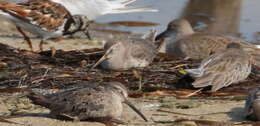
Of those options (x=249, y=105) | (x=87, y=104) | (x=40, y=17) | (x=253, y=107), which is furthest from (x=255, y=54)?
(x=87, y=104)

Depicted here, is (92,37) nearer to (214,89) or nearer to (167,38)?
(167,38)

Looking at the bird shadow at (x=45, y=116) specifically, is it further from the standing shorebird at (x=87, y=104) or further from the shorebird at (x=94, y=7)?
the shorebird at (x=94, y=7)

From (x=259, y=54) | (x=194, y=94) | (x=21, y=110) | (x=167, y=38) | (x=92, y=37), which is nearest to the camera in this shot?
(x=21, y=110)

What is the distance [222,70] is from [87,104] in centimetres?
222

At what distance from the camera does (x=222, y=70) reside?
6.62 metres

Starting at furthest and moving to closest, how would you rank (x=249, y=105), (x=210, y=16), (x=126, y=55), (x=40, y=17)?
(x=210, y=16) < (x=40, y=17) < (x=126, y=55) < (x=249, y=105)

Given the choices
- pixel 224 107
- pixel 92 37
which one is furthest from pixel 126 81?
pixel 92 37

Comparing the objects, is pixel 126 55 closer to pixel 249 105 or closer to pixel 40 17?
pixel 40 17

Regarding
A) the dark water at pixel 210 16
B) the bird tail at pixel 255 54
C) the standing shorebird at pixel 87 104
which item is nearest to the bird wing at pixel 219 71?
the bird tail at pixel 255 54

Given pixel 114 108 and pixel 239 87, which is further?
pixel 239 87

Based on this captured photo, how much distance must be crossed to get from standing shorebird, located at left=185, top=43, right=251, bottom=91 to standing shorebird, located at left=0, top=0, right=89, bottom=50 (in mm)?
2525

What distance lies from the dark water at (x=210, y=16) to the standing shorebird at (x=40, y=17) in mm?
3096

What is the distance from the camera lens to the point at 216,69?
660 cm

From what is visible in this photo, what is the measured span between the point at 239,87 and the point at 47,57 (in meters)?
2.45
